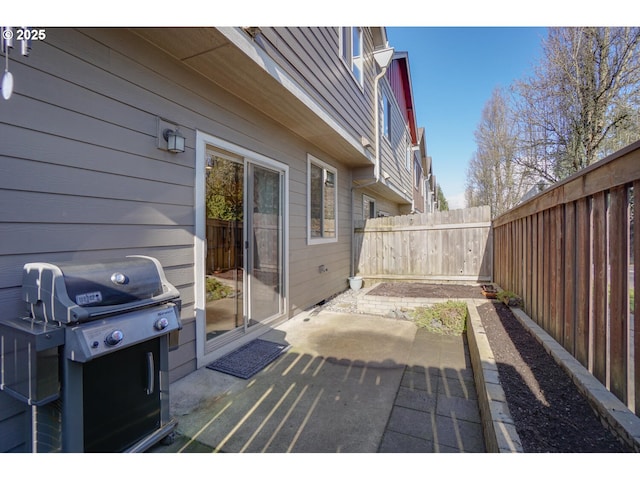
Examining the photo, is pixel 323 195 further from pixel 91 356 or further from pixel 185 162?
pixel 91 356

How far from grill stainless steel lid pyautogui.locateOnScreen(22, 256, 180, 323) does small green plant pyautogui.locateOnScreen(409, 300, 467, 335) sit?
3452 millimetres

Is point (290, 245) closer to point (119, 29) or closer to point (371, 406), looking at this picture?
point (371, 406)

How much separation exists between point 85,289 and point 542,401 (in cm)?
264

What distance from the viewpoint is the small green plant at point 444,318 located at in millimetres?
4020

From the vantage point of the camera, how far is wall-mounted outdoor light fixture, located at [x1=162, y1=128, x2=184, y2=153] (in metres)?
2.55

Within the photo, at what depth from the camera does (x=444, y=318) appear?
416cm

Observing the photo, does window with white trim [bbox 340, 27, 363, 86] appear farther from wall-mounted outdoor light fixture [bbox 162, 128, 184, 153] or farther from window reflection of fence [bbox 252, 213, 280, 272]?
wall-mounted outdoor light fixture [bbox 162, 128, 184, 153]

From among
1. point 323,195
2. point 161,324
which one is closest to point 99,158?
point 161,324

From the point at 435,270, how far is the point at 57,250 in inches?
253

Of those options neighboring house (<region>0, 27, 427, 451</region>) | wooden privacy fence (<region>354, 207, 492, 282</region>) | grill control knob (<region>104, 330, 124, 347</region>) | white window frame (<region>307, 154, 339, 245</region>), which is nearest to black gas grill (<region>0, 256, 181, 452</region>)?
grill control knob (<region>104, 330, 124, 347</region>)

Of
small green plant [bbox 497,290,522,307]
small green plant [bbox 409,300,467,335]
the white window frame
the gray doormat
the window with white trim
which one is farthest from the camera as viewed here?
the window with white trim

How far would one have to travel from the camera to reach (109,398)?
1.54m

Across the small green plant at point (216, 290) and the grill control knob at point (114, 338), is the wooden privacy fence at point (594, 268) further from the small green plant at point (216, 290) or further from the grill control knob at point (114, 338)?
the small green plant at point (216, 290)

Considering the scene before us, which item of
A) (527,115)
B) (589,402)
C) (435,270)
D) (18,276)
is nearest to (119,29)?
(18,276)
